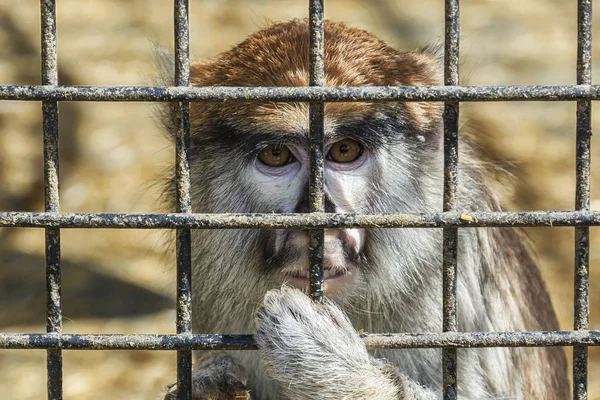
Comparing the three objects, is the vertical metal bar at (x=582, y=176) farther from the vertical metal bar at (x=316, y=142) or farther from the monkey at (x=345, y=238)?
the vertical metal bar at (x=316, y=142)

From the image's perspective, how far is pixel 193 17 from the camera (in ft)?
20.7

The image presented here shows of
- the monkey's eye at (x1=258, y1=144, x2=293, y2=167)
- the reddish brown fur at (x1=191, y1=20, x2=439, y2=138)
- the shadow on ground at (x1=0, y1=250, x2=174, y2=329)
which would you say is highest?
the reddish brown fur at (x1=191, y1=20, x2=439, y2=138)

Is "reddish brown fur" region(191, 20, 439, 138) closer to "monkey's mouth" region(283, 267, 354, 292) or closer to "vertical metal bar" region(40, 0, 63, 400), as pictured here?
"monkey's mouth" region(283, 267, 354, 292)

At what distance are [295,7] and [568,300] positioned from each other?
3031mm

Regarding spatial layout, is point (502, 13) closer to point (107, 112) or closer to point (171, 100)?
point (107, 112)

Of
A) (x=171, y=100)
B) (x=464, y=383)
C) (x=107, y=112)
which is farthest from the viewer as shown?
(x=107, y=112)

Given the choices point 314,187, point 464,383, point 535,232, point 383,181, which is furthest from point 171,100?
point 535,232

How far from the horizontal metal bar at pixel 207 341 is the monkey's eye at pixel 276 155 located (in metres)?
0.75

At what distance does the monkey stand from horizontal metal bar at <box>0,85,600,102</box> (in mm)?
491

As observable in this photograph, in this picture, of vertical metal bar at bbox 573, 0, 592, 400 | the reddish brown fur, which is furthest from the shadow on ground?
vertical metal bar at bbox 573, 0, 592, 400

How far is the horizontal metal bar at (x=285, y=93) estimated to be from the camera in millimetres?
2254

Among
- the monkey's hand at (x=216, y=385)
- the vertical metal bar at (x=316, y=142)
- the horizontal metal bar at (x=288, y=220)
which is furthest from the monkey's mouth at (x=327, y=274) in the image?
the monkey's hand at (x=216, y=385)

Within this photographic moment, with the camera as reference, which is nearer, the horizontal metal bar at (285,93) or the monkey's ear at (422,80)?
the horizontal metal bar at (285,93)

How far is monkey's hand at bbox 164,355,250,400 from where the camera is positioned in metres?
2.93
